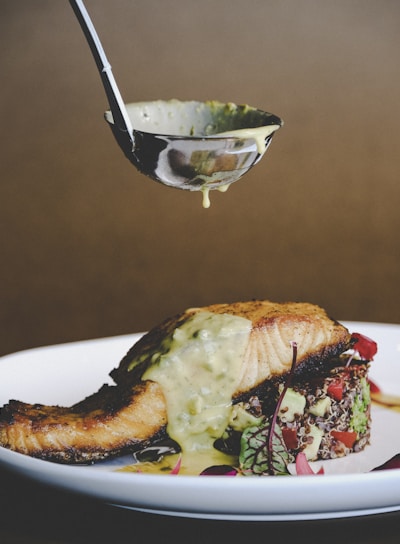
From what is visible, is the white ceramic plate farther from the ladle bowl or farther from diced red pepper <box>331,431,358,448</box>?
the ladle bowl

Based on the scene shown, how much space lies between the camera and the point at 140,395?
2045 mm

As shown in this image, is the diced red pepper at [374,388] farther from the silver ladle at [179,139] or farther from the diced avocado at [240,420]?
the silver ladle at [179,139]

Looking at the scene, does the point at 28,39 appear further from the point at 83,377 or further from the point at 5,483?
the point at 5,483

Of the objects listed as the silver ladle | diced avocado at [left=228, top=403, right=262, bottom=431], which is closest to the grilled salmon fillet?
diced avocado at [left=228, top=403, right=262, bottom=431]

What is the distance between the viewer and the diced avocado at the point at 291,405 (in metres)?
2.13

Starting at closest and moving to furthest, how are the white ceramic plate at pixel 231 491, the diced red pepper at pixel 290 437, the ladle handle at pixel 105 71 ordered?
the white ceramic plate at pixel 231 491 → the ladle handle at pixel 105 71 → the diced red pepper at pixel 290 437

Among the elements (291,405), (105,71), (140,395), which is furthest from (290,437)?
(105,71)

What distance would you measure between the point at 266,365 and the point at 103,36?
2914 millimetres

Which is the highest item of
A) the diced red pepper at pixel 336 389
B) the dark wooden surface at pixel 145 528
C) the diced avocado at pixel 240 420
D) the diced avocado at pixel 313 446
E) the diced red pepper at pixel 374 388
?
the diced red pepper at pixel 336 389

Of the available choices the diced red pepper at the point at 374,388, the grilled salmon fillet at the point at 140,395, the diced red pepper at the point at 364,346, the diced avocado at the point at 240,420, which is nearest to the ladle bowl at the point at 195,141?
the grilled salmon fillet at the point at 140,395

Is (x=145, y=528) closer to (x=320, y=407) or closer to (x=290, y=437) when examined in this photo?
(x=290, y=437)

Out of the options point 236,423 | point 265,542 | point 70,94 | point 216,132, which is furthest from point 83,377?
point 70,94

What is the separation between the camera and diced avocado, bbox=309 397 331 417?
86.0 inches

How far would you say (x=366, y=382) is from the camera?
2.34 metres
